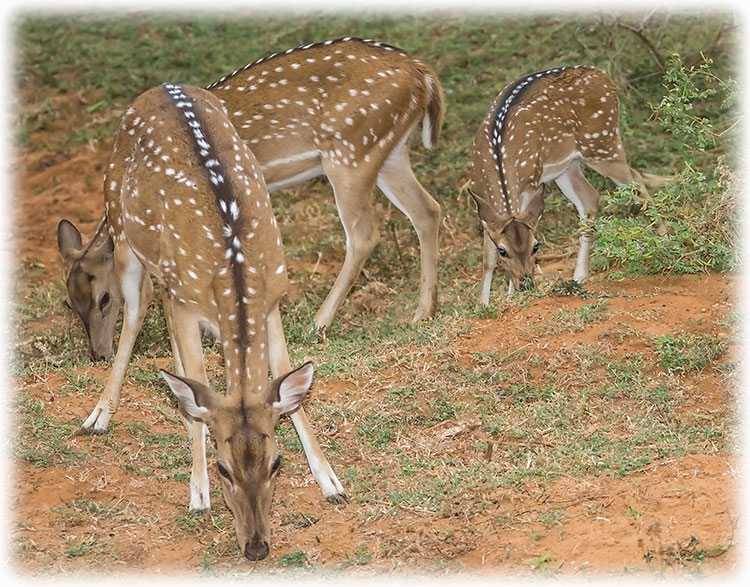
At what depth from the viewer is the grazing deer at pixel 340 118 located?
8.94 metres

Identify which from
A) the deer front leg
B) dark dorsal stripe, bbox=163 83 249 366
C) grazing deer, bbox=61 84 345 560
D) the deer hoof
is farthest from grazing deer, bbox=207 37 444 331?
the deer hoof

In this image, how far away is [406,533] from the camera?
5.93m

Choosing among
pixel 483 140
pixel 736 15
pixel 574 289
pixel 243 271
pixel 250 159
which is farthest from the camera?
pixel 736 15

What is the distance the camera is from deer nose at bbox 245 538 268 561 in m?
5.60

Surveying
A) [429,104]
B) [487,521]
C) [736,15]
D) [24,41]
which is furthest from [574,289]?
[24,41]

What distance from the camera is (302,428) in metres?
6.56

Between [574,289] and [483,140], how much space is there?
6.84ft

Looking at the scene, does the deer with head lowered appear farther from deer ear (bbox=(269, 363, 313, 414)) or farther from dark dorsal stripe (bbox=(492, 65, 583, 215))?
deer ear (bbox=(269, 363, 313, 414))

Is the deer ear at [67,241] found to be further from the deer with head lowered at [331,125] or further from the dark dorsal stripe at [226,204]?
the dark dorsal stripe at [226,204]

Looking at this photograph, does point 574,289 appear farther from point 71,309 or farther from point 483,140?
point 71,309

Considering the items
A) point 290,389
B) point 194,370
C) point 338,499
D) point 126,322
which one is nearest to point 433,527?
point 338,499

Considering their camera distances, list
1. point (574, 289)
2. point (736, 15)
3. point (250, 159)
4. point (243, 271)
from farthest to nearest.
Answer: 1. point (736, 15)
2. point (574, 289)
3. point (250, 159)
4. point (243, 271)

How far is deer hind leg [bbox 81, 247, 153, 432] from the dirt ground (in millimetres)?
147

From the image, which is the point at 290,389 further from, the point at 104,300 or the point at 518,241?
the point at 518,241
